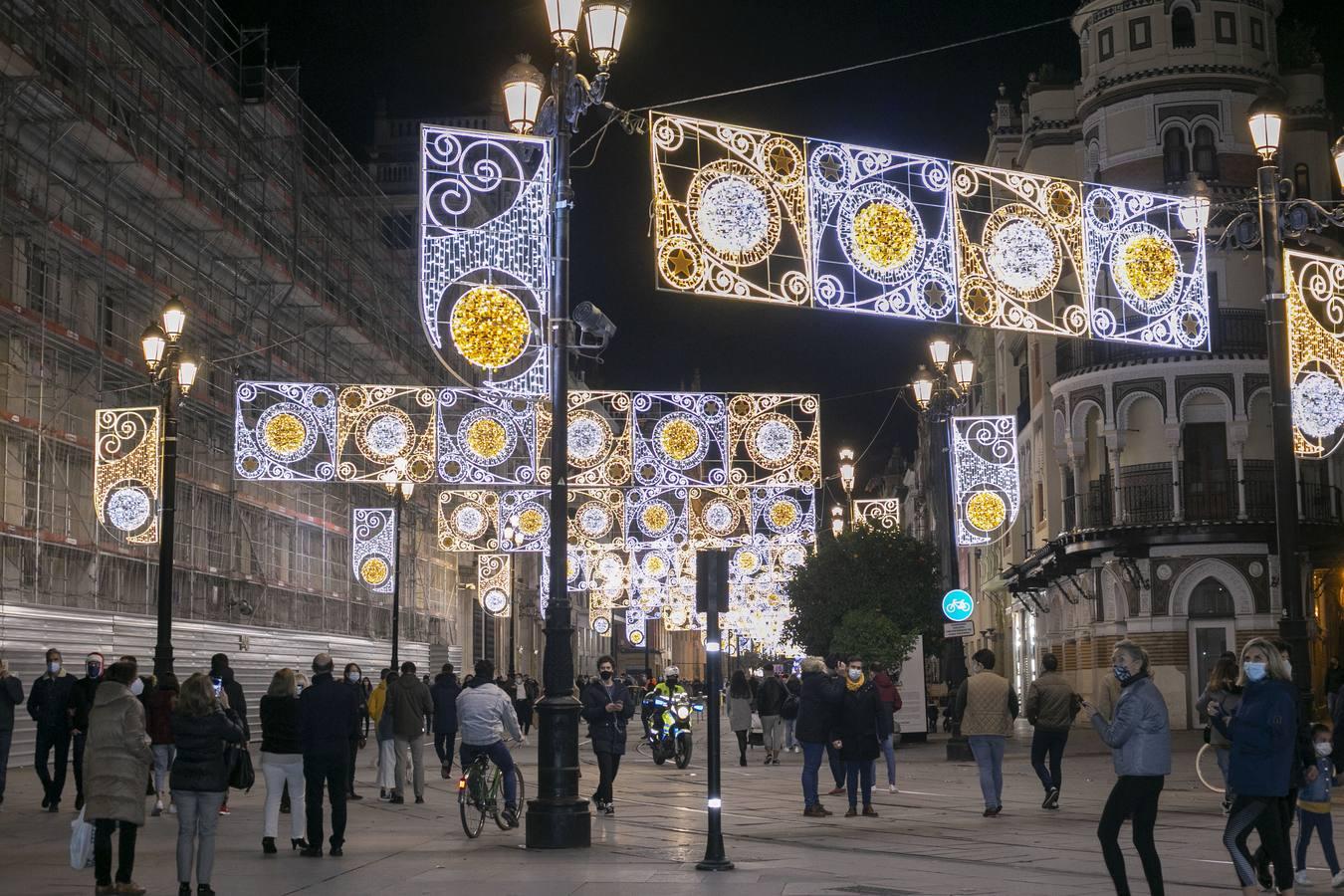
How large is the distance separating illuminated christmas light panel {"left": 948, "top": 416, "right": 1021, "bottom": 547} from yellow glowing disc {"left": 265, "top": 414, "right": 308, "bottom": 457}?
12095 millimetres

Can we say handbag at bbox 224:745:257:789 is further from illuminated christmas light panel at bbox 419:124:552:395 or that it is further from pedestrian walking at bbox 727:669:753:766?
pedestrian walking at bbox 727:669:753:766

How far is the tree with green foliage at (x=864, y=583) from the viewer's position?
50.7 m

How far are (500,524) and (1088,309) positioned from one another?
25630mm

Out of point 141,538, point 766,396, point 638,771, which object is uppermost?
point 766,396

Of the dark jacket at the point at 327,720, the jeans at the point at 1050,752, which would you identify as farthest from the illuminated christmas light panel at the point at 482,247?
the jeans at the point at 1050,752

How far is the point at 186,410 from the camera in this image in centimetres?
4000

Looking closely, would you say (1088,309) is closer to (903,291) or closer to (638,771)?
(903,291)

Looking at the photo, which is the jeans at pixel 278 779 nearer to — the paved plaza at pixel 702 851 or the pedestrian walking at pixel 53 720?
the paved plaza at pixel 702 851

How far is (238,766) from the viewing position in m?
13.5

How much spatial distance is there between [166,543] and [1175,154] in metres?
31.6

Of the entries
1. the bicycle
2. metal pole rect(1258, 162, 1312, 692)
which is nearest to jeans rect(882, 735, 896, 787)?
the bicycle

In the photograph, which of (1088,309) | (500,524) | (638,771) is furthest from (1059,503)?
(1088,309)

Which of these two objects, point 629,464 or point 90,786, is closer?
point 90,786

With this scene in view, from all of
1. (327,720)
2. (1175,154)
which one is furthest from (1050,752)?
(1175,154)
